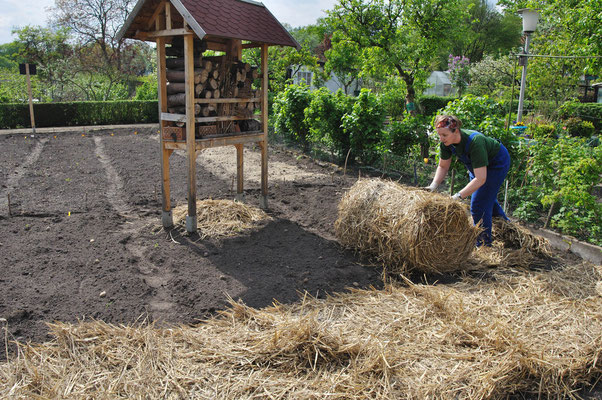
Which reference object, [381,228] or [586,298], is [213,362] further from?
[586,298]

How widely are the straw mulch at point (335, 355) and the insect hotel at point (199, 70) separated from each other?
2.71 meters


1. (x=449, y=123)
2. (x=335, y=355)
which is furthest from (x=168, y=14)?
(x=335, y=355)

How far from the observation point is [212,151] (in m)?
12.6

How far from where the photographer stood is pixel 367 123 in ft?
31.1

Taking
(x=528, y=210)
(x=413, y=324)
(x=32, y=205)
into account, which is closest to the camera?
(x=413, y=324)

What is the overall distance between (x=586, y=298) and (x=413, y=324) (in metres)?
1.78

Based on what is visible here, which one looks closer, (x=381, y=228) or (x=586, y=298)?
(x=586, y=298)

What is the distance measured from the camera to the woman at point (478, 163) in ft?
15.4

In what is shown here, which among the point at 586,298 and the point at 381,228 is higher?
the point at 381,228

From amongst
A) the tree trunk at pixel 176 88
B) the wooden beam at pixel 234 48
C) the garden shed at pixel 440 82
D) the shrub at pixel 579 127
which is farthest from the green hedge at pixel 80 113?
the garden shed at pixel 440 82

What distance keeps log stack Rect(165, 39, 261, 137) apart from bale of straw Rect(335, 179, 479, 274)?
7.32 feet

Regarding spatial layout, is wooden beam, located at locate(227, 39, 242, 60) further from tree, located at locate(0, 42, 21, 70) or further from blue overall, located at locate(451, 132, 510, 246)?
tree, located at locate(0, 42, 21, 70)

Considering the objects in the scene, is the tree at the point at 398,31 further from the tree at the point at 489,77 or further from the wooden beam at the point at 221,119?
the tree at the point at 489,77

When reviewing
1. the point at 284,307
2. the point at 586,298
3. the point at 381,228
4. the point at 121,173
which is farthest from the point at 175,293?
the point at 121,173
